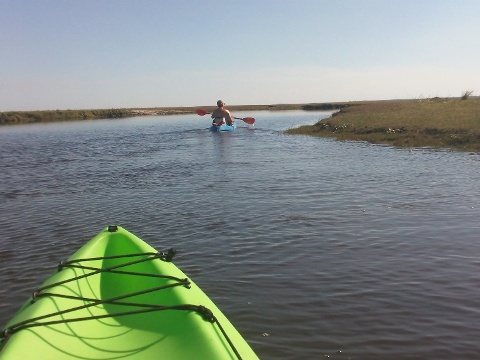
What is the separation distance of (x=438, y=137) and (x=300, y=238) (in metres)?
17.3

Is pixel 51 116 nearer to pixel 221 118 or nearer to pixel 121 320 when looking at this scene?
pixel 221 118

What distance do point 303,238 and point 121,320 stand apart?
488 centimetres

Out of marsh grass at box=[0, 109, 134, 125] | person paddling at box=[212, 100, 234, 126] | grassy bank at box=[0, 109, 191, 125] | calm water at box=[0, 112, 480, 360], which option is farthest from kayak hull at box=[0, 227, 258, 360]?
marsh grass at box=[0, 109, 134, 125]

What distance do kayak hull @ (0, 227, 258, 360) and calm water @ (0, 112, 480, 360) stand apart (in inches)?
44.1

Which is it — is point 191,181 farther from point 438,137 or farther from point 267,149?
point 438,137

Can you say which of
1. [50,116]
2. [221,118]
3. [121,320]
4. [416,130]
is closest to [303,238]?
[121,320]

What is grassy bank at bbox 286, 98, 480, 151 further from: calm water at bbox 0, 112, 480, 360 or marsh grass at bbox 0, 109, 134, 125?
marsh grass at bbox 0, 109, 134, 125

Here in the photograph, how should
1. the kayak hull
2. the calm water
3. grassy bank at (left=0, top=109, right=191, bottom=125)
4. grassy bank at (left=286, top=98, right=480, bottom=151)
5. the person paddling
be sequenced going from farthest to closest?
grassy bank at (left=0, top=109, right=191, bottom=125) → the person paddling → grassy bank at (left=286, top=98, right=480, bottom=151) → the calm water → the kayak hull

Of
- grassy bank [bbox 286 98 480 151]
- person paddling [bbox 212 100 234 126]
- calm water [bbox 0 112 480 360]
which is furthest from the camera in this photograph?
person paddling [bbox 212 100 234 126]

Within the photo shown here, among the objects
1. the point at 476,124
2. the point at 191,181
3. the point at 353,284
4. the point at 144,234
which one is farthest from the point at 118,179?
the point at 476,124

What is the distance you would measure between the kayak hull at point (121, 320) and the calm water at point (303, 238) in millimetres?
1121

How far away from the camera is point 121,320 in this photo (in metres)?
4.87

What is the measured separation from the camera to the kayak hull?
3.96 meters

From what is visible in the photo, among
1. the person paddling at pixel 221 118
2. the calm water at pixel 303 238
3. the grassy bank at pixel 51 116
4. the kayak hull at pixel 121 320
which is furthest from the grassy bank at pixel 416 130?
the grassy bank at pixel 51 116
